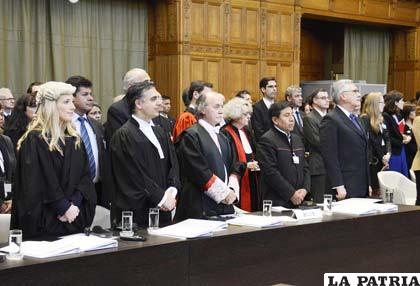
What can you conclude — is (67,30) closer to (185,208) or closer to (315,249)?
(185,208)

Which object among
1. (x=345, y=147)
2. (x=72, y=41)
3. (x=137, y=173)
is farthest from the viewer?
(x=72, y=41)

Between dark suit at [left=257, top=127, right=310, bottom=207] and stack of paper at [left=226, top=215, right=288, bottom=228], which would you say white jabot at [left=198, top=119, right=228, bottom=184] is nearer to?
dark suit at [left=257, top=127, right=310, bottom=207]

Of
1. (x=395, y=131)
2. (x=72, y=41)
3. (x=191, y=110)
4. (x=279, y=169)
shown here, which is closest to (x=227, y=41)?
(x=72, y=41)

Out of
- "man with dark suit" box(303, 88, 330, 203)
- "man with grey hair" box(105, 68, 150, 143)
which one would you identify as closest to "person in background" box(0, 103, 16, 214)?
"man with grey hair" box(105, 68, 150, 143)

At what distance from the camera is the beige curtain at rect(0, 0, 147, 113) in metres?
9.43

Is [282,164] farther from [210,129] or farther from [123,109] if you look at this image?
[123,109]

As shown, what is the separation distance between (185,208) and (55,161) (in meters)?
1.13

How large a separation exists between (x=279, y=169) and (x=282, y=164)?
0.14ft

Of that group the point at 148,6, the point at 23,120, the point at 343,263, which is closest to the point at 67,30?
the point at 148,6

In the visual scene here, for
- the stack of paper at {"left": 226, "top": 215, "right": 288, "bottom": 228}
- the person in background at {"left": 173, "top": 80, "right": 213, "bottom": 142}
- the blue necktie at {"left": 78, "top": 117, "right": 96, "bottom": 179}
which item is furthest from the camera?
the person in background at {"left": 173, "top": 80, "right": 213, "bottom": 142}

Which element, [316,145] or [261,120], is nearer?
[316,145]

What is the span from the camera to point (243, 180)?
6.07 metres

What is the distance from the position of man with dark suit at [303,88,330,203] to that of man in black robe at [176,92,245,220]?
2338mm

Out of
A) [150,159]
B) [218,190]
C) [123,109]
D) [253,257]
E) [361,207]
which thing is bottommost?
[253,257]
